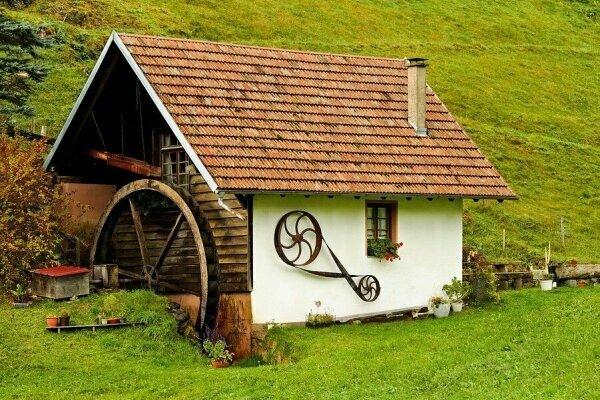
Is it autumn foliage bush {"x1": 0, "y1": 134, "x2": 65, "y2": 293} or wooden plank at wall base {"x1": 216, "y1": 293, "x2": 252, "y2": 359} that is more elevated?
autumn foliage bush {"x1": 0, "y1": 134, "x2": 65, "y2": 293}

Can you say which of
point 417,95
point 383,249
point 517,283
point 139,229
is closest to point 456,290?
point 383,249

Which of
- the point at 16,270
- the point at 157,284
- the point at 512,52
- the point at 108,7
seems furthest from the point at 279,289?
the point at 512,52

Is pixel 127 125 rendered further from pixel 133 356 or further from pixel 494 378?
pixel 494 378

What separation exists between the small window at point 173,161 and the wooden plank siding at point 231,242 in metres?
1.31

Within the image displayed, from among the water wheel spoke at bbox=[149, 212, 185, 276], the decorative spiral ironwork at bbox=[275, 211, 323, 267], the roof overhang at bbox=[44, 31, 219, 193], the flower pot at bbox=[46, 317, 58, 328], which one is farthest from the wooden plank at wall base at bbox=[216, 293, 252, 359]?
the flower pot at bbox=[46, 317, 58, 328]

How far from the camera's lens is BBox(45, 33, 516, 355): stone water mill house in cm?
2495

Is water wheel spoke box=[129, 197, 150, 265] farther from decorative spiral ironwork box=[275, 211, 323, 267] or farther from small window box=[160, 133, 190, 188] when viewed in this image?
decorative spiral ironwork box=[275, 211, 323, 267]

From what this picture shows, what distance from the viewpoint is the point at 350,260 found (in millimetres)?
26281

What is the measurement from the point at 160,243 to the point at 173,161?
199 centimetres

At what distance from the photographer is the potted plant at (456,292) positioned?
2748 centimetres

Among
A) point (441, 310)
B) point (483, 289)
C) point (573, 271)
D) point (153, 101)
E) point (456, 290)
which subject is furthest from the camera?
point (573, 271)

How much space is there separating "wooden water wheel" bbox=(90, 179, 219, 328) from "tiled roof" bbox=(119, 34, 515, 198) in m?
1.59

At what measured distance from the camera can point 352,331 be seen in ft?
81.3

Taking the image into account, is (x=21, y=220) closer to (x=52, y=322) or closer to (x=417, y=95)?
(x=52, y=322)
